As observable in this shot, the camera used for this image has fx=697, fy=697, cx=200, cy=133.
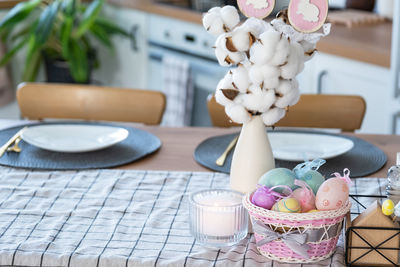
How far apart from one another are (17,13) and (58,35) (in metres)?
0.33

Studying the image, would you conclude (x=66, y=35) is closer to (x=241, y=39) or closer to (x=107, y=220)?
(x=107, y=220)

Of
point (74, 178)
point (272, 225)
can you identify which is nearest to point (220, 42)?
point (272, 225)

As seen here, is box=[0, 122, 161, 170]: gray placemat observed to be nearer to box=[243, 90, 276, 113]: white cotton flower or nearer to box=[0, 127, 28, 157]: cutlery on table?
box=[0, 127, 28, 157]: cutlery on table

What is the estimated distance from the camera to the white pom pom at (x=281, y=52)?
1.03 m

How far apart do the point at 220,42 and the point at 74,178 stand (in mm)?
468

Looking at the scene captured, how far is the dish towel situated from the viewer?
3.18 meters

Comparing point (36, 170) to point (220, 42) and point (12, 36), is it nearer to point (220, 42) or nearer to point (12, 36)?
point (220, 42)

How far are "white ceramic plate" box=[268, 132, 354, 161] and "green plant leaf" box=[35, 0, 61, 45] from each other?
194 cm

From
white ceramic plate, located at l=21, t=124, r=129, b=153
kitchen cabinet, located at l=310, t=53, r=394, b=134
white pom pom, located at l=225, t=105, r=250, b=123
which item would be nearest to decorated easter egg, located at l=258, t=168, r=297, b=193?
white pom pom, located at l=225, t=105, r=250, b=123

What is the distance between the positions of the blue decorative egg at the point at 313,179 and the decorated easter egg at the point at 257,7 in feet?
0.86

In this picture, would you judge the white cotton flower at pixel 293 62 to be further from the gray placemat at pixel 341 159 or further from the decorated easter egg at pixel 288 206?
the gray placemat at pixel 341 159

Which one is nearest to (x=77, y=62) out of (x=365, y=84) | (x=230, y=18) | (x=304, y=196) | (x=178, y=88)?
(x=178, y=88)

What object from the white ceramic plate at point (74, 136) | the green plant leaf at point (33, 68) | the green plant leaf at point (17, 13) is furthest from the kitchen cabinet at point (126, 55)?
the white ceramic plate at point (74, 136)

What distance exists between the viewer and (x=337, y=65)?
2.50 m
